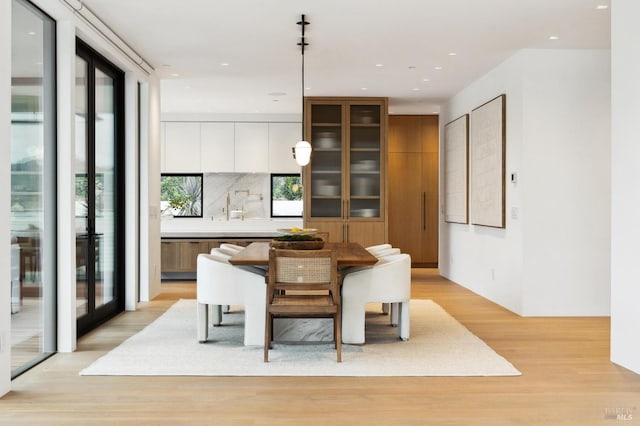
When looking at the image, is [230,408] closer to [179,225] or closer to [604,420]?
[604,420]

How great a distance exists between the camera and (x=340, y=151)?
8953 millimetres

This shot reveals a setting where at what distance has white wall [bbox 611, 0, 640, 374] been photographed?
4043 mm

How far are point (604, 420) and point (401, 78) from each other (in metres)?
5.24

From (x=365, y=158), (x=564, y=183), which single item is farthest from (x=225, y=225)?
(x=564, y=183)

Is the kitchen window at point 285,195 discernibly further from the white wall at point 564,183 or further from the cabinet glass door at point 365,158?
the white wall at point 564,183

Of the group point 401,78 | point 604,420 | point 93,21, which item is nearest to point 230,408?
point 604,420

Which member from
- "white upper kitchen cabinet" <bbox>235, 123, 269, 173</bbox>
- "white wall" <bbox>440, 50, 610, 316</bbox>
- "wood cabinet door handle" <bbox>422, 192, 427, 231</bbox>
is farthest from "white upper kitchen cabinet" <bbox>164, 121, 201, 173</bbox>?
"white wall" <bbox>440, 50, 610, 316</bbox>

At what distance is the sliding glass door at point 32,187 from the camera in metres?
4.05

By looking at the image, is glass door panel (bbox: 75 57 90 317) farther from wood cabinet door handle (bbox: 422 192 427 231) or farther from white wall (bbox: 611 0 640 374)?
wood cabinet door handle (bbox: 422 192 427 231)

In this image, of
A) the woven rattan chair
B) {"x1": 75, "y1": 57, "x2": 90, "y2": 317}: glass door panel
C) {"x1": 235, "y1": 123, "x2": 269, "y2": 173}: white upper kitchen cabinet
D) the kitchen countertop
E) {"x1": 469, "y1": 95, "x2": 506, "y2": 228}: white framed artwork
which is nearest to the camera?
the woven rattan chair

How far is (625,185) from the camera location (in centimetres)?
416

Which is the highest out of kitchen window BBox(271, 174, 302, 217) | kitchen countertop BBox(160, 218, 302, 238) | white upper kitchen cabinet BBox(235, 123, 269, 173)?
white upper kitchen cabinet BBox(235, 123, 269, 173)

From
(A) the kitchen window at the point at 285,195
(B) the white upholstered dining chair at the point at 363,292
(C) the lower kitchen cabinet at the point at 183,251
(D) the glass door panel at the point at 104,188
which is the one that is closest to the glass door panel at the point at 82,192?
(D) the glass door panel at the point at 104,188

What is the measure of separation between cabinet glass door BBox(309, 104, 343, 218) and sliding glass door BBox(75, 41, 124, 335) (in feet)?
10.1
